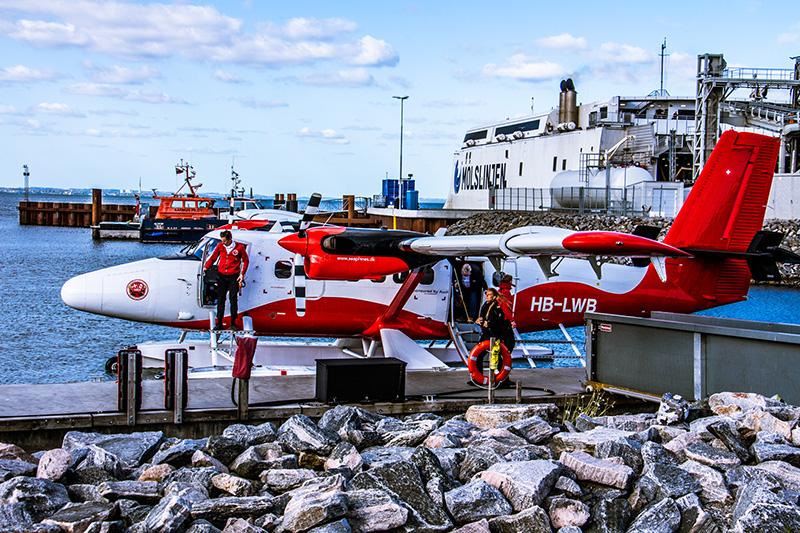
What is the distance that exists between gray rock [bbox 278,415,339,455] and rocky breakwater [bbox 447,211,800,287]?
30.1 m

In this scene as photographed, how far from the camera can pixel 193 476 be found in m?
9.10

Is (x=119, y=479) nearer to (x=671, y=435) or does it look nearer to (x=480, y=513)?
(x=480, y=513)

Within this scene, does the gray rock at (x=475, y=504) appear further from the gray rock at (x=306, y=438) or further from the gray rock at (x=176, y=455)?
the gray rock at (x=176, y=455)

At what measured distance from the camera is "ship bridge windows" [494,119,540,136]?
218ft

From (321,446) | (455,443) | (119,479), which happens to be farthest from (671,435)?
(119,479)

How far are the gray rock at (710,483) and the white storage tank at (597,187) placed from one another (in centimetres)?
4152

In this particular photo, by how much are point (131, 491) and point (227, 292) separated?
331 inches

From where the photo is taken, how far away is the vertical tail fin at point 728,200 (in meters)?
17.1

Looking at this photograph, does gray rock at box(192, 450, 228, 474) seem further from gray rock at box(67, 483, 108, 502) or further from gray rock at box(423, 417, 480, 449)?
gray rock at box(423, 417, 480, 449)

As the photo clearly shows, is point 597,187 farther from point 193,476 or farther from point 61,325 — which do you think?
point 193,476

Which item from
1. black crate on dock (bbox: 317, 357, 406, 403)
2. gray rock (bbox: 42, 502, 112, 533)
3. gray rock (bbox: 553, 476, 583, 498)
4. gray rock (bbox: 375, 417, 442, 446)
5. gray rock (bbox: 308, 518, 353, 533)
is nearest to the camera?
gray rock (bbox: 308, 518, 353, 533)

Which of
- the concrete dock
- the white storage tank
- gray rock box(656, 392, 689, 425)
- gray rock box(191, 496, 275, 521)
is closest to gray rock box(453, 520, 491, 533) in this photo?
gray rock box(191, 496, 275, 521)

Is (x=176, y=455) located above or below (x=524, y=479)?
below

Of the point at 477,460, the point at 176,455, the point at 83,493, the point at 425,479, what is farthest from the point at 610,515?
the point at 83,493
